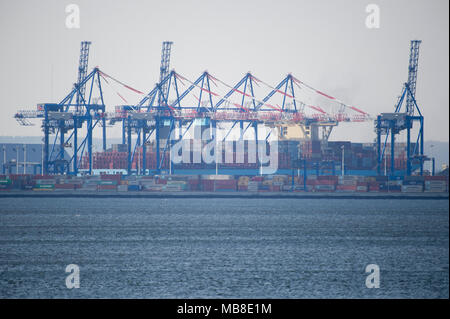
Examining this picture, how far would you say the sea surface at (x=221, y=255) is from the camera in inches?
942

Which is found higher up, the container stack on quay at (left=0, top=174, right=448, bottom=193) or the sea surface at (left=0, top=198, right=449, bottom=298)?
the container stack on quay at (left=0, top=174, right=448, bottom=193)

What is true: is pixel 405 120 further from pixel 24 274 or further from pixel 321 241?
pixel 24 274

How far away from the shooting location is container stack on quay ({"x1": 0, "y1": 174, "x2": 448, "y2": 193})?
246 ft

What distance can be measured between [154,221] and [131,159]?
40058 mm

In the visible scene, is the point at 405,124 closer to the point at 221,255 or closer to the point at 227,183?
the point at 227,183

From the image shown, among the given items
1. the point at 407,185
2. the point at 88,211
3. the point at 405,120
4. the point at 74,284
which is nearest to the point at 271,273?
the point at 74,284

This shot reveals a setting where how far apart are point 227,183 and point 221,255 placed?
4478 cm

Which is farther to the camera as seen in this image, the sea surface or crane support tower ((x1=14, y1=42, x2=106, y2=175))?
crane support tower ((x1=14, y1=42, x2=106, y2=175))

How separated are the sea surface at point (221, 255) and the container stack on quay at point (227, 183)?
2073 centimetres

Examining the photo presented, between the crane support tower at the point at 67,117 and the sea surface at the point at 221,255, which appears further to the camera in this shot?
the crane support tower at the point at 67,117

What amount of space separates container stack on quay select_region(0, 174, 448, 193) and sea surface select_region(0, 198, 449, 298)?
20732 mm

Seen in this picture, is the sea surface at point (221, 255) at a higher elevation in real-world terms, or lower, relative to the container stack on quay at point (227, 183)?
lower

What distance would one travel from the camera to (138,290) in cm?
2356

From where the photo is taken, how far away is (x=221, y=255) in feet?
104
